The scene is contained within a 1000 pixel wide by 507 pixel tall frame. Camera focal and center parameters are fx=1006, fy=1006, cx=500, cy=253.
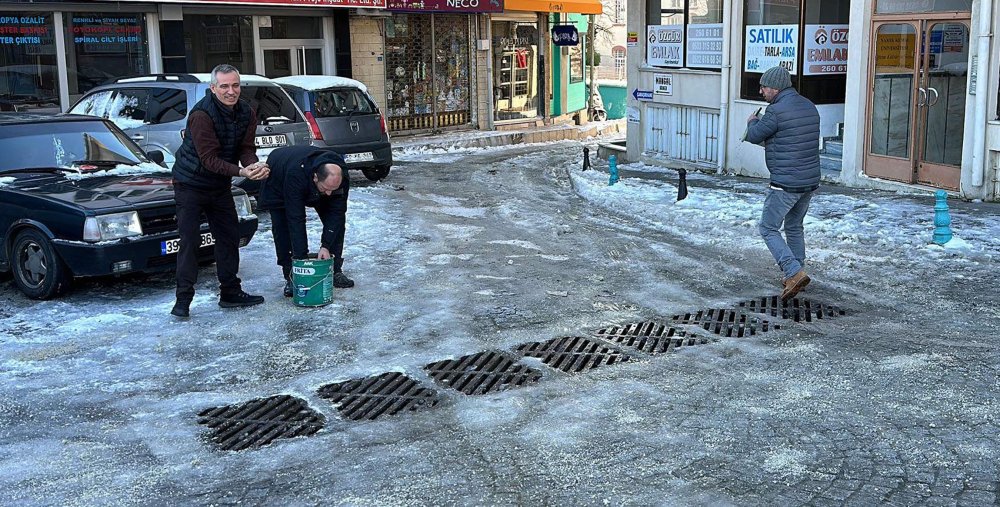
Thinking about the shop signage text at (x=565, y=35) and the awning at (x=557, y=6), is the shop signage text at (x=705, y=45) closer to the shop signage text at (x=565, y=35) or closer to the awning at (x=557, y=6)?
the awning at (x=557, y=6)

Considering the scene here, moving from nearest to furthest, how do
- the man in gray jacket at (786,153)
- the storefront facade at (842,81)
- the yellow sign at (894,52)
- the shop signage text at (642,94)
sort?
1. the man in gray jacket at (786,153)
2. the storefront facade at (842,81)
3. the yellow sign at (894,52)
4. the shop signage text at (642,94)

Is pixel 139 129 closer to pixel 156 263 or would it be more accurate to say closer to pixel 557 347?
pixel 156 263

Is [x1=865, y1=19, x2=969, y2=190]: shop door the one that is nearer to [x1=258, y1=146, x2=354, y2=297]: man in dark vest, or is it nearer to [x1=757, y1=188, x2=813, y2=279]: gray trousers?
[x1=757, y1=188, x2=813, y2=279]: gray trousers

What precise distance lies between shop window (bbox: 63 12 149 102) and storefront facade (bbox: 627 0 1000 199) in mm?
9595

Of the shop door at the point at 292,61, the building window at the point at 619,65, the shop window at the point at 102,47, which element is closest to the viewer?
the shop window at the point at 102,47

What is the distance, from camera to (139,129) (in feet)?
41.0

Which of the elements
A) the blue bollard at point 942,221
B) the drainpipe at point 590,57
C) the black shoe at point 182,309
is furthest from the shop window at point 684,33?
the drainpipe at point 590,57

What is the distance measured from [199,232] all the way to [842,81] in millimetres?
10265

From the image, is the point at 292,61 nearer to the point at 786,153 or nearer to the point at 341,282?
the point at 341,282

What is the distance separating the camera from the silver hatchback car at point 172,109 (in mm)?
12422

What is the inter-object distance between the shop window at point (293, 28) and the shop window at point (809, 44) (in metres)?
11.9

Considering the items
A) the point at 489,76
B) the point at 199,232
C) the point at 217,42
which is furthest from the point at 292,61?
the point at 199,232

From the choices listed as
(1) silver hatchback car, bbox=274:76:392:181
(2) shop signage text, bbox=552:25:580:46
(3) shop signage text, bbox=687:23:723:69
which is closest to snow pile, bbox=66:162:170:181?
(1) silver hatchback car, bbox=274:76:392:181

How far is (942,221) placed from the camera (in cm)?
954
